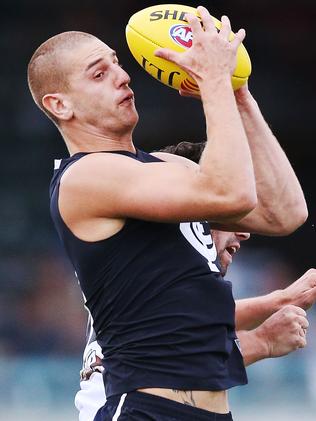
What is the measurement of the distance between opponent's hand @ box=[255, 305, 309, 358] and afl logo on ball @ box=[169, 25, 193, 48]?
4.26ft

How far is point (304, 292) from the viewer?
449cm

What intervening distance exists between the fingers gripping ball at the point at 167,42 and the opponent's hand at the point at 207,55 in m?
0.15

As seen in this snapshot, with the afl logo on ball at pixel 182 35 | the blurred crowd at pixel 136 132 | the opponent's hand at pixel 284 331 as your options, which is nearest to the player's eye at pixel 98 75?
the afl logo on ball at pixel 182 35

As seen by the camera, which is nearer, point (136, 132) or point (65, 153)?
point (65, 153)

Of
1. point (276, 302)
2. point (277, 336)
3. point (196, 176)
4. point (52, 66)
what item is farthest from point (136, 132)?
point (196, 176)

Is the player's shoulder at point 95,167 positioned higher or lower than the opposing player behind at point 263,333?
higher

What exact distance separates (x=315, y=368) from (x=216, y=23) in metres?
6.28

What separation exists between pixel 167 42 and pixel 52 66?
0.47 m

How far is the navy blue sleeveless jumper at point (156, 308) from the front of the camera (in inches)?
140

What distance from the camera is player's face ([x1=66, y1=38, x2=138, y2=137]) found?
12.5 ft

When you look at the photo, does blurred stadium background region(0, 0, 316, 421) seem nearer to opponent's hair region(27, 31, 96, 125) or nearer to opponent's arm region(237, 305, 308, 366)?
opponent's arm region(237, 305, 308, 366)

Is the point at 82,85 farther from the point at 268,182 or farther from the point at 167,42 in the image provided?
the point at 268,182

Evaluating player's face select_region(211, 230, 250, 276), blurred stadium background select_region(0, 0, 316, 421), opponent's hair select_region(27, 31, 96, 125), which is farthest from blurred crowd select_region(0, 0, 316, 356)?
opponent's hair select_region(27, 31, 96, 125)

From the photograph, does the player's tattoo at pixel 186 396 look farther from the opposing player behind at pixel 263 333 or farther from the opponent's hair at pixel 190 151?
the opponent's hair at pixel 190 151
